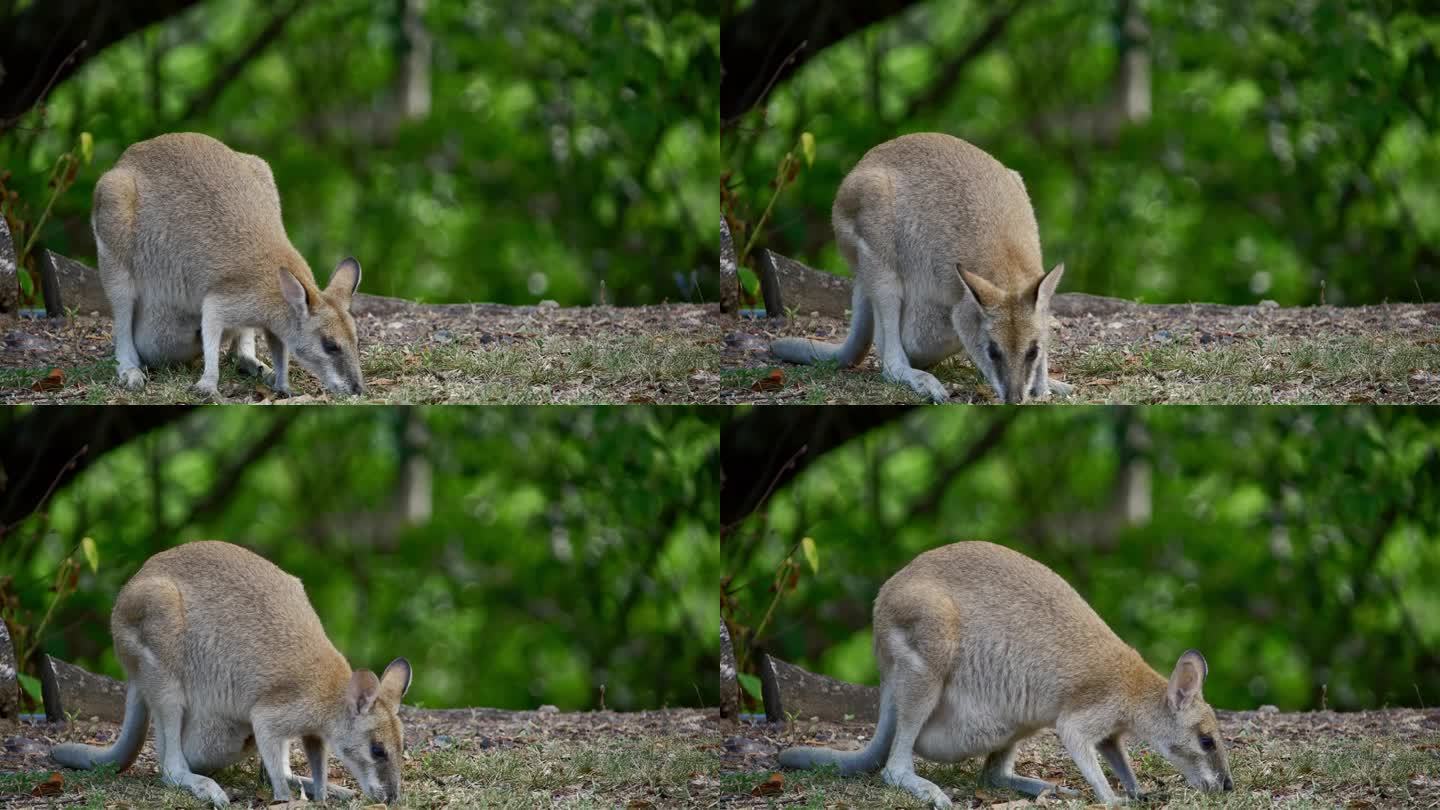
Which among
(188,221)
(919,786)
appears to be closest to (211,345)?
(188,221)

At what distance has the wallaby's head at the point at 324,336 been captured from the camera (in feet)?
25.6

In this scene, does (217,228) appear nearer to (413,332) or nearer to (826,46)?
(413,332)

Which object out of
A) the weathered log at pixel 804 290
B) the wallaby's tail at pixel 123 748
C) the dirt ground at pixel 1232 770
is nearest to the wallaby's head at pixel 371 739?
the wallaby's tail at pixel 123 748

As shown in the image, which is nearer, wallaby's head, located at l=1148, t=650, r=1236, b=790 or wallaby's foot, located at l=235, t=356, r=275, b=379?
wallaby's head, located at l=1148, t=650, r=1236, b=790

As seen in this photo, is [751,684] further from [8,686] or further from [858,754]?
[8,686]

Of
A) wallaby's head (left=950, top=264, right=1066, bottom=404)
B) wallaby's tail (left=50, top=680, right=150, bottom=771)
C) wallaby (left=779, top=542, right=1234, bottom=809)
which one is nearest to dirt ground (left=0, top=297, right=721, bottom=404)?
wallaby's head (left=950, top=264, right=1066, bottom=404)

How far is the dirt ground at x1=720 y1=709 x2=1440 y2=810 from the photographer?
6.65 m

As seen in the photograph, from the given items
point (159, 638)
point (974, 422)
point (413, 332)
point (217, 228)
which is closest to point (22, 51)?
point (217, 228)

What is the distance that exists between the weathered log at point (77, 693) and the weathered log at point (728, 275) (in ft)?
13.5

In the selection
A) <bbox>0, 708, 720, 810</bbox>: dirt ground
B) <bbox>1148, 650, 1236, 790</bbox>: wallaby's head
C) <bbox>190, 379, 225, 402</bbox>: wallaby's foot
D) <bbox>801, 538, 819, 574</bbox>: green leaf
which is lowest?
<bbox>0, 708, 720, 810</bbox>: dirt ground

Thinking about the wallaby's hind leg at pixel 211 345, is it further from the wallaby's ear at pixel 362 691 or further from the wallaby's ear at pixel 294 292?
the wallaby's ear at pixel 362 691

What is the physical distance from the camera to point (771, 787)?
691 cm

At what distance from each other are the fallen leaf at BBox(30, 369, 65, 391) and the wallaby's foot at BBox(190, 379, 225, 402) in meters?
0.85

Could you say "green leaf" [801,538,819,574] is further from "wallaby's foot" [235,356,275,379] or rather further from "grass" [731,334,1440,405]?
"wallaby's foot" [235,356,275,379]
